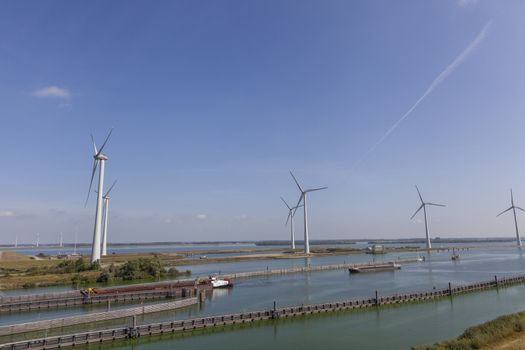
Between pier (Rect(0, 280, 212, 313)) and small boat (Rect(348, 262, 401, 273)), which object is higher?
pier (Rect(0, 280, 212, 313))

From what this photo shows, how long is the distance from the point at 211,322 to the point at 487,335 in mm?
28831

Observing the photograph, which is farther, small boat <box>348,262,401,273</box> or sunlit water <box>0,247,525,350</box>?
small boat <box>348,262,401,273</box>

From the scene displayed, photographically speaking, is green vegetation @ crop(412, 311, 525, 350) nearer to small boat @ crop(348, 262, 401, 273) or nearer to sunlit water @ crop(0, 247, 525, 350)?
sunlit water @ crop(0, 247, 525, 350)

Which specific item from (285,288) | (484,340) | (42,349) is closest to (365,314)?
(484,340)

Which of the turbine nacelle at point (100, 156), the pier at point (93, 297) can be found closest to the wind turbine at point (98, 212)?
the turbine nacelle at point (100, 156)

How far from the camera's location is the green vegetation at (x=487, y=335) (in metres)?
29.7

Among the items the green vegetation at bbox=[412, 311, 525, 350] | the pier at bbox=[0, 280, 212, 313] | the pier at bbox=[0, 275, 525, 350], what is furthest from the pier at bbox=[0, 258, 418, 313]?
the green vegetation at bbox=[412, 311, 525, 350]

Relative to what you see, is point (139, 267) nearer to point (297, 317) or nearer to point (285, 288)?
point (285, 288)

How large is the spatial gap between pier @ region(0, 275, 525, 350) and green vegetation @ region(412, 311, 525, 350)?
63.3ft

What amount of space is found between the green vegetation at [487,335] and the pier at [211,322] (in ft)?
63.3

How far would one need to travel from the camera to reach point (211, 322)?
1647 inches

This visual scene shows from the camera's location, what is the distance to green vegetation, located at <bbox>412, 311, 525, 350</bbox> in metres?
29.7

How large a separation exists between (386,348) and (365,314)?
48.6ft

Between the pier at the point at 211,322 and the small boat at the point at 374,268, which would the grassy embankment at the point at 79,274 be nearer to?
the pier at the point at 211,322
